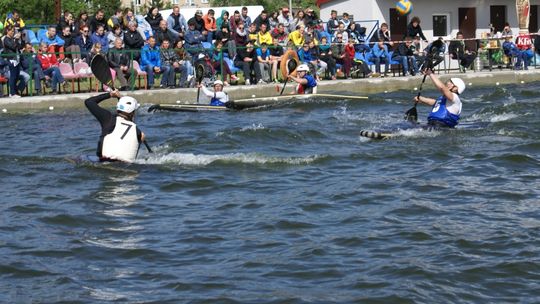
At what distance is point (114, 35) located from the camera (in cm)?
2644

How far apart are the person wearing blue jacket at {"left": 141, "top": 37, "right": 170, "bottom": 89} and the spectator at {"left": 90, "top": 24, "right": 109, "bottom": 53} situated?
954 mm

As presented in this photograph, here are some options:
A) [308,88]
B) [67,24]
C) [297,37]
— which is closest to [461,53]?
[297,37]

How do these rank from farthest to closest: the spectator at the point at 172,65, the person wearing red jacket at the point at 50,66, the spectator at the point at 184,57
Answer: the spectator at the point at 184,57, the spectator at the point at 172,65, the person wearing red jacket at the point at 50,66

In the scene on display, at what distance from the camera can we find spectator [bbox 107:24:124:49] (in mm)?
26164

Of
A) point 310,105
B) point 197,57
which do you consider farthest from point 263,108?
point 197,57

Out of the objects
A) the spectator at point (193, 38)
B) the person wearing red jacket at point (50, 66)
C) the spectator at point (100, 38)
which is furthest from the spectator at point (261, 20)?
the person wearing red jacket at point (50, 66)

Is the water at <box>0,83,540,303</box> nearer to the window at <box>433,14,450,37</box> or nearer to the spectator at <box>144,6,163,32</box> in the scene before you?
the spectator at <box>144,6,163,32</box>

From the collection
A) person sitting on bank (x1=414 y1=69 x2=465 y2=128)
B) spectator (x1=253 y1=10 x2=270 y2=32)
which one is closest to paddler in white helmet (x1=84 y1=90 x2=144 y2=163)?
person sitting on bank (x1=414 y1=69 x2=465 y2=128)

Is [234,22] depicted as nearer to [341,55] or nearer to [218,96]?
[341,55]

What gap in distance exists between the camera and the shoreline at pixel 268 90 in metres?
24.4

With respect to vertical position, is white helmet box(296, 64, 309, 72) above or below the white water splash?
above

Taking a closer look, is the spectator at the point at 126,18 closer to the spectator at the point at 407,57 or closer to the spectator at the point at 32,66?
the spectator at the point at 32,66

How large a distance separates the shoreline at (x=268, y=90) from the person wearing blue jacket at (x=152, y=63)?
0.57 meters

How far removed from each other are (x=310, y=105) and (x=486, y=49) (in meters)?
9.78
